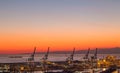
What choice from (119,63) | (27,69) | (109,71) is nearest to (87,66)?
(119,63)

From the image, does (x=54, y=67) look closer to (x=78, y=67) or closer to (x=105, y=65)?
(x=78, y=67)

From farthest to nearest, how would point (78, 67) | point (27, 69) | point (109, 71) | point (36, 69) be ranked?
point (78, 67), point (36, 69), point (27, 69), point (109, 71)

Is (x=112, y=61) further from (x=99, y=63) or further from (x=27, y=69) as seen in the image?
(x=27, y=69)

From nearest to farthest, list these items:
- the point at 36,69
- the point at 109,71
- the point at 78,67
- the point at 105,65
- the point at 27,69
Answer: the point at 109,71, the point at 27,69, the point at 36,69, the point at 78,67, the point at 105,65

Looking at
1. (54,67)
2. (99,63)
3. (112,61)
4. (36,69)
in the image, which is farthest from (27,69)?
(112,61)

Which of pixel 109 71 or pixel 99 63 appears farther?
pixel 99 63

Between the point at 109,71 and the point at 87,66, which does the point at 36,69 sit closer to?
the point at 87,66

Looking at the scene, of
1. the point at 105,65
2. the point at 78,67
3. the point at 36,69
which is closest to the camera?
the point at 36,69

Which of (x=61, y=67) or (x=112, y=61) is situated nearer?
(x=61, y=67)

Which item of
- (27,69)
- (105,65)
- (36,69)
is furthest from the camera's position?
(105,65)
